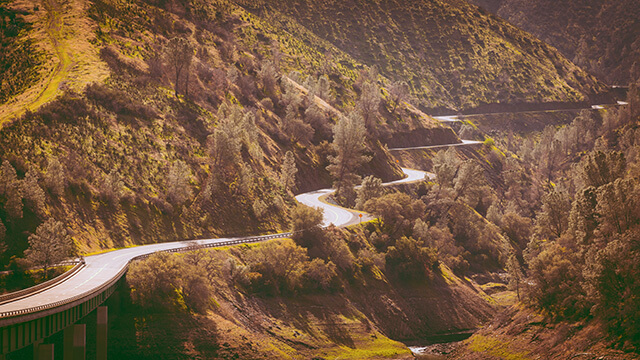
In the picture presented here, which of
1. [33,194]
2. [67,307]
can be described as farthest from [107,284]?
[33,194]

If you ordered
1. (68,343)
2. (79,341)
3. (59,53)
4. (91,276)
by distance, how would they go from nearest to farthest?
(68,343) → (79,341) → (91,276) → (59,53)

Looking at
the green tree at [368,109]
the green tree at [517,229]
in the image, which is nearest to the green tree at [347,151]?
the green tree at [368,109]

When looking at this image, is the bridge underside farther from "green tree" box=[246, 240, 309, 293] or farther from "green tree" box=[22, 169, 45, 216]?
"green tree" box=[246, 240, 309, 293]

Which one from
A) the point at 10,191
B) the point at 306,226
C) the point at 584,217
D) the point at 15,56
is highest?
the point at 15,56

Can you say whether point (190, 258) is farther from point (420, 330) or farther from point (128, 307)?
point (420, 330)

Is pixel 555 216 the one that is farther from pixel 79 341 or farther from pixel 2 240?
pixel 2 240

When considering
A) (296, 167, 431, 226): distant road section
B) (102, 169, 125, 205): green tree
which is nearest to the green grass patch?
(296, 167, 431, 226): distant road section
